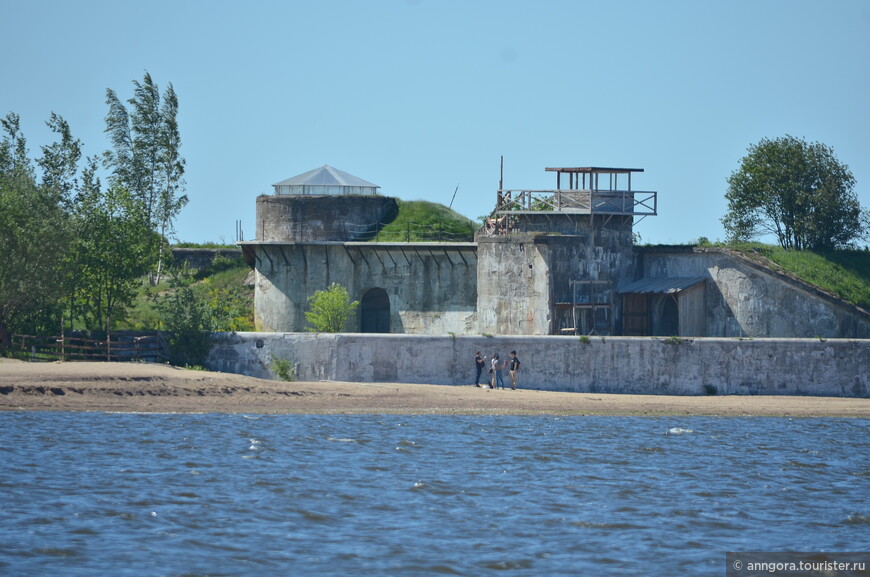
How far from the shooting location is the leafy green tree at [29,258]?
36.4 meters

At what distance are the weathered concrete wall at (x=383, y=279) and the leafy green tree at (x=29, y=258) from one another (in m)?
8.10

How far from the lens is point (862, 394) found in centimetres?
3428

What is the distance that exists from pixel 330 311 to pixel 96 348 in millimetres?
8159

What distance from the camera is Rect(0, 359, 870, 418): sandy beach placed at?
31.5m

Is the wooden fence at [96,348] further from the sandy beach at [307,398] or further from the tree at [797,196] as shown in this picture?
the tree at [797,196]

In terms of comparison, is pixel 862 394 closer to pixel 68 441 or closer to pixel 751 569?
pixel 751 569

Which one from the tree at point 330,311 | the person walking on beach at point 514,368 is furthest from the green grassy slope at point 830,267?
the tree at point 330,311

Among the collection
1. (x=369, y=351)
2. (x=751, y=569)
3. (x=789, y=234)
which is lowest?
(x=751, y=569)

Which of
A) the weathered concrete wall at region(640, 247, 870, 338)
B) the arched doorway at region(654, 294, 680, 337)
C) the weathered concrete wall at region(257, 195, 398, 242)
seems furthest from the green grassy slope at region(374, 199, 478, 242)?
the weathered concrete wall at region(640, 247, 870, 338)

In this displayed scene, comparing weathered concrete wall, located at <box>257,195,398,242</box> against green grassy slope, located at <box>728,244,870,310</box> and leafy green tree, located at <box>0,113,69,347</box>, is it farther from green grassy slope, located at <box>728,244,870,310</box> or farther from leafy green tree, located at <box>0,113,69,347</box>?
green grassy slope, located at <box>728,244,870,310</box>

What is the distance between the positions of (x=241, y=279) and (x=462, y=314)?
48.5 feet

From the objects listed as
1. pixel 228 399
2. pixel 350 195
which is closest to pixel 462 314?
pixel 350 195

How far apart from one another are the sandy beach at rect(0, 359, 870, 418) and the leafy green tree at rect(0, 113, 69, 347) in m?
3.57

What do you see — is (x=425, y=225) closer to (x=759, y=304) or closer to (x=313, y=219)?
(x=313, y=219)
